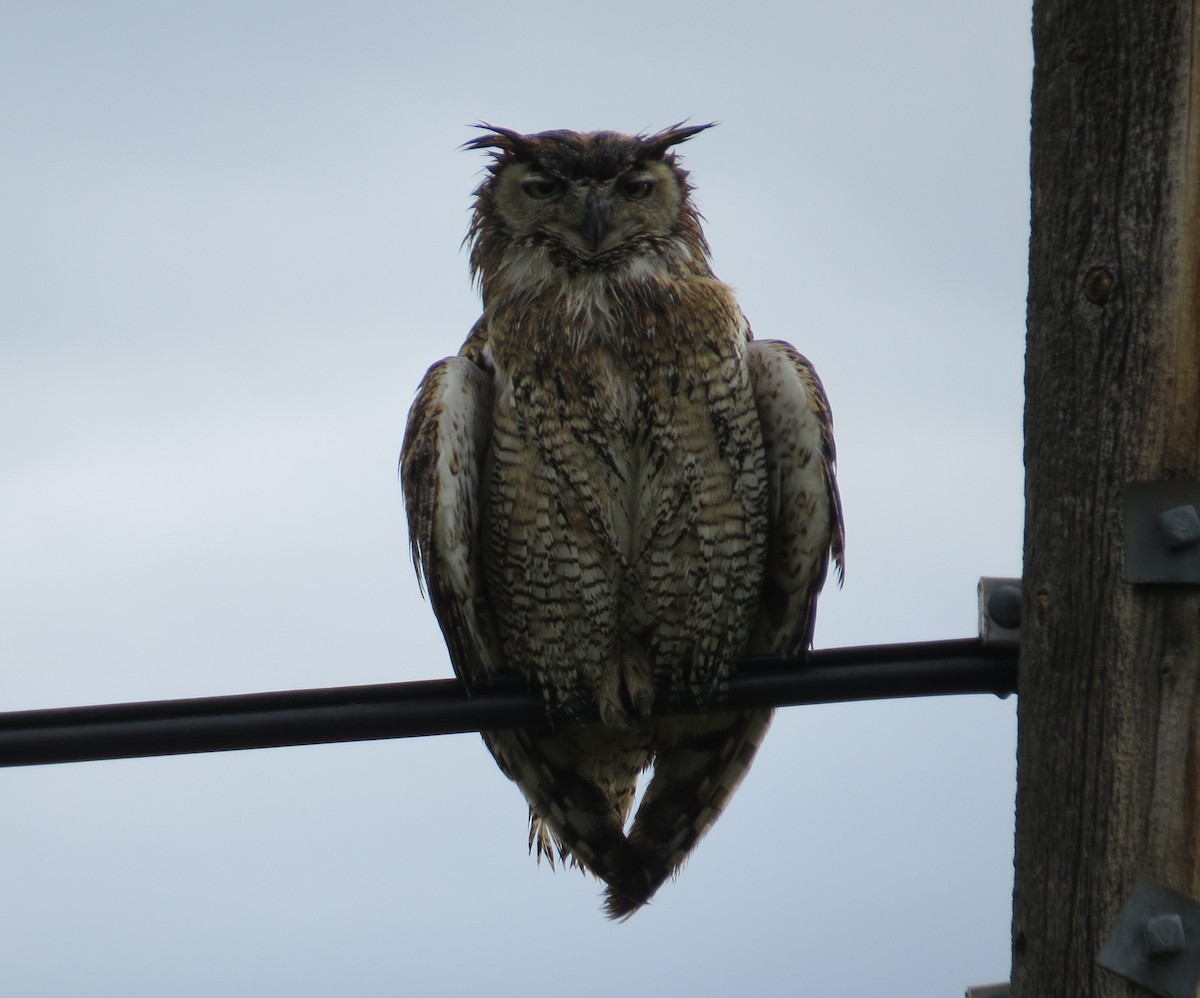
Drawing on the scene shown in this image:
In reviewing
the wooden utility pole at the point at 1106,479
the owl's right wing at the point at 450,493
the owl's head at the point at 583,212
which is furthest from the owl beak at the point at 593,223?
the wooden utility pole at the point at 1106,479

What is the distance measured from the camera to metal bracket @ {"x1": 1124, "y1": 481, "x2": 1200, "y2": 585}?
2.38 metres

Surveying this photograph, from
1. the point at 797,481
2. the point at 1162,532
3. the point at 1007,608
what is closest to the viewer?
the point at 1162,532

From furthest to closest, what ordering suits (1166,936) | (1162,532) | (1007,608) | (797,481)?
(797,481) < (1007,608) < (1162,532) < (1166,936)

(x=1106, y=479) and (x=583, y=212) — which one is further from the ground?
(x=583, y=212)

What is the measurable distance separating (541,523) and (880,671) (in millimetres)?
1341

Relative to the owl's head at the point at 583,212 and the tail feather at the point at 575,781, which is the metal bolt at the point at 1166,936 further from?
the owl's head at the point at 583,212

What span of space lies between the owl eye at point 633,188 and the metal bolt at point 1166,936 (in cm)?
279

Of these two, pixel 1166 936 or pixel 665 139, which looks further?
pixel 665 139

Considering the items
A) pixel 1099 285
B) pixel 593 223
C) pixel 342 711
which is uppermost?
pixel 593 223

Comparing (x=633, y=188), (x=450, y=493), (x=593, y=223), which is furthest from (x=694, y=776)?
(x=633, y=188)

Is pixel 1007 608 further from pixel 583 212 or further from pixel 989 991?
pixel 583 212

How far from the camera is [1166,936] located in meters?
2.28

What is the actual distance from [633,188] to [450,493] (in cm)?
119

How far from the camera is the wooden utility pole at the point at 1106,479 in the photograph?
237cm
